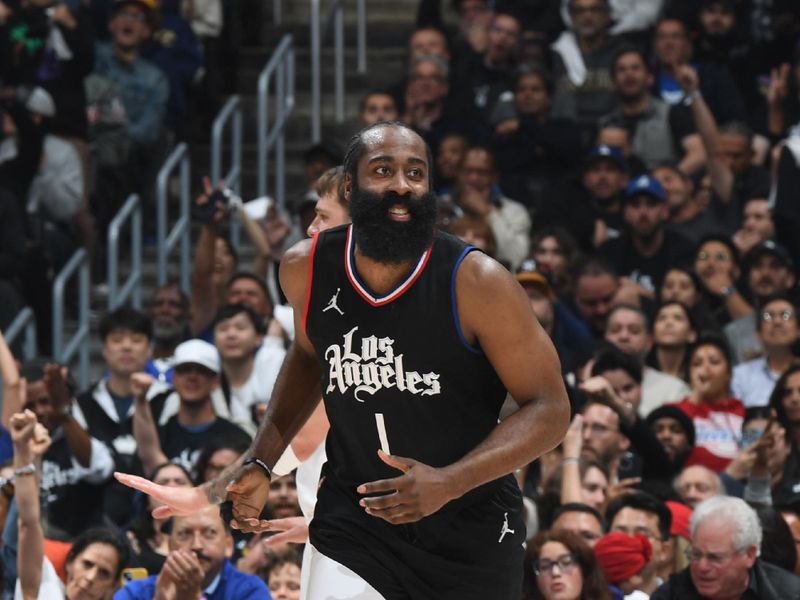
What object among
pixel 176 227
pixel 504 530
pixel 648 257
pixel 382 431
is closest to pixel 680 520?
pixel 648 257

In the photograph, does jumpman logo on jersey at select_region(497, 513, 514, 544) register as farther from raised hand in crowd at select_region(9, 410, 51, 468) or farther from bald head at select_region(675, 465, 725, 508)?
bald head at select_region(675, 465, 725, 508)

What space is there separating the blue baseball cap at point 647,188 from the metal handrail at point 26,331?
3956 millimetres

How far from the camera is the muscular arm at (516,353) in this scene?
15.0 feet

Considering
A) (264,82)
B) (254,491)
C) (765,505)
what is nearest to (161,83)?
A: (264,82)

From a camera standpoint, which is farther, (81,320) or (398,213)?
(81,320)

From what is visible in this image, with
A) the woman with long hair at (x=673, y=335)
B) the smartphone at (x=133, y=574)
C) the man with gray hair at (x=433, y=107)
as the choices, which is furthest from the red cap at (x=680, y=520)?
the man with gray hair at (x=433, y=107)

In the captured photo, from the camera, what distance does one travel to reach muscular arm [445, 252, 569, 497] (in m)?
4.58

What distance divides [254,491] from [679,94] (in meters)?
8.64

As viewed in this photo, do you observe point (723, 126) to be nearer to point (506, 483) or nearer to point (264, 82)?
point (264, 82)

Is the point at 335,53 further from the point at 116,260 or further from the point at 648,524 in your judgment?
the point at 648,524

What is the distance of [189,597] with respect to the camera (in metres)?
6.98

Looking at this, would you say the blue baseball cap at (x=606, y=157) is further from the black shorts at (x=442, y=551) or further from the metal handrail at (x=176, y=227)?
the black shorts at (x=442, y=551)

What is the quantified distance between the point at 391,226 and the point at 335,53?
10.1 meters

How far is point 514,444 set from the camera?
4531 millimetres
